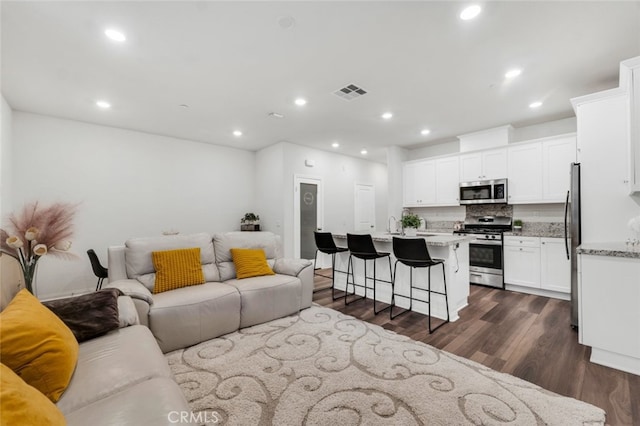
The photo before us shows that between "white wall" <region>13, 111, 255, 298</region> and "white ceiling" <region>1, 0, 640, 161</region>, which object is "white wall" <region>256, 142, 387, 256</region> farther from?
"white ceiling" <region>1, 0, 640, 161</region>

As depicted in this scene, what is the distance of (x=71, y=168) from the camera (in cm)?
428

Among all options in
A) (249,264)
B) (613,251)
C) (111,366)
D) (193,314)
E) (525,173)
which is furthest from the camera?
(525,173)

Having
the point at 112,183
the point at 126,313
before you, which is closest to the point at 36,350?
the point at 126,313

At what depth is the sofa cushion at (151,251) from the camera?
282 cm

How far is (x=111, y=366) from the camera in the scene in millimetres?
1425

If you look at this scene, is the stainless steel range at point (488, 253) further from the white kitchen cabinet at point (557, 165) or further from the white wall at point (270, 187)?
the white wall at point (270, 187)

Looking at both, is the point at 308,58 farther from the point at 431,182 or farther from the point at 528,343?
the point at 431,182

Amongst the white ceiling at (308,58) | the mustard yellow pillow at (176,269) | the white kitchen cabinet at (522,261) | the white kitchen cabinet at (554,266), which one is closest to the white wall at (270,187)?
the white ceiling at (308,58)

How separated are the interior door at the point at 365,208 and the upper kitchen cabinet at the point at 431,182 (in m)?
1.37

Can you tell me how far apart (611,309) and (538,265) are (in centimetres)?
216

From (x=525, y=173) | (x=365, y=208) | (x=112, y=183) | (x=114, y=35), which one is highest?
(x=114, y=35)

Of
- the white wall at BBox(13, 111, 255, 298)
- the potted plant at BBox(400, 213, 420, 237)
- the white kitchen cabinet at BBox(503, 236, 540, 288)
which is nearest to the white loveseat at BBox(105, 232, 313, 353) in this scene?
the potted plant at BBox(400, 213, 420, 237)

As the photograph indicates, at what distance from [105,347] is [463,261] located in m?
3.65

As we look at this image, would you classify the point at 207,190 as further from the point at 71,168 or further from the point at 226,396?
the point at 226,396
